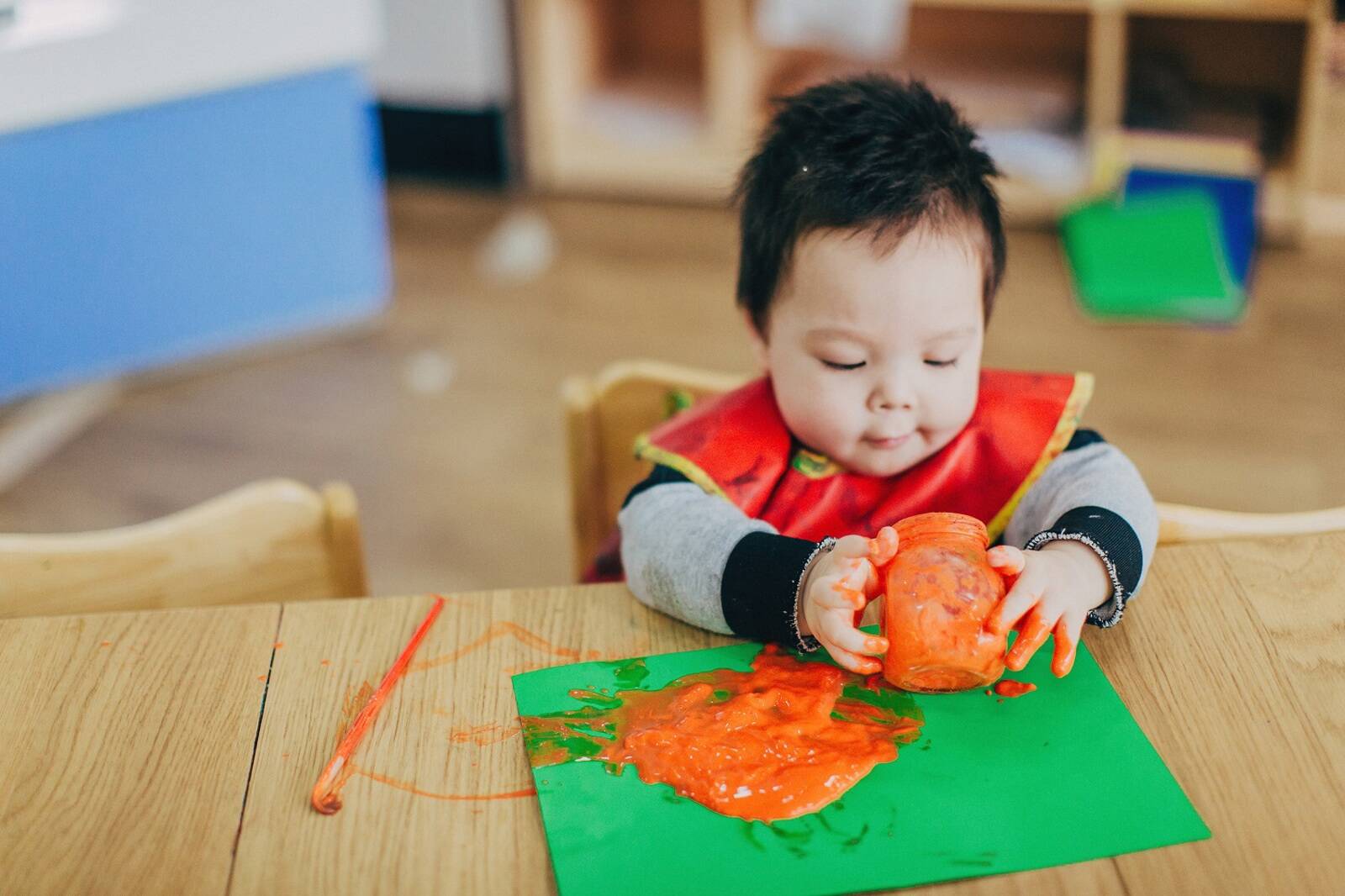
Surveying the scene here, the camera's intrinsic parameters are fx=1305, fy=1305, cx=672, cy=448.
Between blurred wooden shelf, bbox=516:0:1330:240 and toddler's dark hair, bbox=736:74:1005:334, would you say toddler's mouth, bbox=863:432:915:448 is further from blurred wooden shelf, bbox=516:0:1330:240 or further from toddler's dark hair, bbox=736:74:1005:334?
blurred wooden shelf, bbox=516:0:1330:240

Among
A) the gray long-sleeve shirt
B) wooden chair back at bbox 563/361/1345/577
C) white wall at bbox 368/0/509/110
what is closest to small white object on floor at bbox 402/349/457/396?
white wall at bbox 368/0/509/110

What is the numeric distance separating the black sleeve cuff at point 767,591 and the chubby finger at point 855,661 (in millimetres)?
47

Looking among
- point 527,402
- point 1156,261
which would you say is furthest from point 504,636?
point 1156,261

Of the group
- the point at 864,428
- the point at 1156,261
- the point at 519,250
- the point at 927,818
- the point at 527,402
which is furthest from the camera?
the point at 519,250

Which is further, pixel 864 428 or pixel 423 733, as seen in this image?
pixel 864 428

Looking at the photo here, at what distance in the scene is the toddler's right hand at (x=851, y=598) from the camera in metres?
0.74

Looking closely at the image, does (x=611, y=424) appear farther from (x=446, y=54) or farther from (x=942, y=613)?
(x=446, y=54)

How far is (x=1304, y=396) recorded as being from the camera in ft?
7.27

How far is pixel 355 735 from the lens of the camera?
729mm

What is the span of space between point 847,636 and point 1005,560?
0.10 meters

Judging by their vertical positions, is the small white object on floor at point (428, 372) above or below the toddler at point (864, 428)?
below

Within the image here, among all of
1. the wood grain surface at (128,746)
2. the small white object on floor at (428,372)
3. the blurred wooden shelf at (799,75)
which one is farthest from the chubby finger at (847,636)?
the blurred wooden shelf at (799,75)

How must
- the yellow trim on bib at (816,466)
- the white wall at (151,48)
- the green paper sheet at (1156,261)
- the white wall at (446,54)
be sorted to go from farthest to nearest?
the white wall at (446,54), the green paper sheet at (1156,261), the white wall at (151,48), the yellow trim on bib at (816,466)

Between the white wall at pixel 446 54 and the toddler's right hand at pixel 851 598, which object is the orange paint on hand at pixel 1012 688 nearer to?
the toddler's right hand at pixel 851 598
